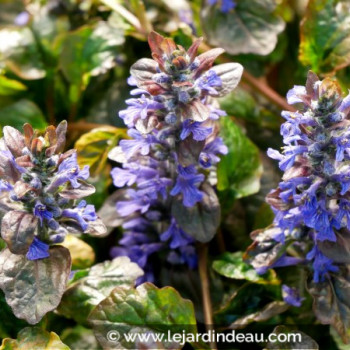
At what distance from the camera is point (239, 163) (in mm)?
1409

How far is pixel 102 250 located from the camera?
1.49 m

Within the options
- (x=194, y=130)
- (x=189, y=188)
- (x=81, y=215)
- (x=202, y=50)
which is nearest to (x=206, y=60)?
(x=194, y=130)

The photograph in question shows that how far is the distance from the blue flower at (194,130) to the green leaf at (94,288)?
311 mm

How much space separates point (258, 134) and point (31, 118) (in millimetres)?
603

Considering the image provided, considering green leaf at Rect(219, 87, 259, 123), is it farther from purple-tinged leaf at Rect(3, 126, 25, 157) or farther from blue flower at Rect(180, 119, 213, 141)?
purple-tinged leaf at Rect(3, 126, 25, 157)

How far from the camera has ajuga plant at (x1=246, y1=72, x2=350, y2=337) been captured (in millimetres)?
1033

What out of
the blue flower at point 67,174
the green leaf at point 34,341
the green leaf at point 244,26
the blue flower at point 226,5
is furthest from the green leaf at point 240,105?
the green leaf at point 34,341

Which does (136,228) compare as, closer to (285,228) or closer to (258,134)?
(285,228)

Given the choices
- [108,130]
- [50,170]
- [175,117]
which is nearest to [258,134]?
[108,130]

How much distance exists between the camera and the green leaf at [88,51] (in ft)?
5.33

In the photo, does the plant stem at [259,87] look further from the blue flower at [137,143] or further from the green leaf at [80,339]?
the green leaf at [80,339]

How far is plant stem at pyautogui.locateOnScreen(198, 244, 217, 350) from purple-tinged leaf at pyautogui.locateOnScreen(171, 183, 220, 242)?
4.9 inches

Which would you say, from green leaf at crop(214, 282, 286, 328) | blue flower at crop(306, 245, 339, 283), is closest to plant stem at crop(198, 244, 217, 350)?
green leaf at crop(214, 282, 286, 328)
